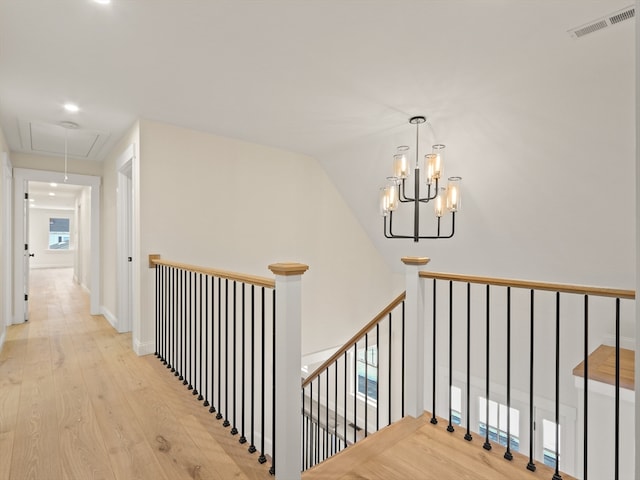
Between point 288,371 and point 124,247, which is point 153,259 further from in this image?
point 288,371

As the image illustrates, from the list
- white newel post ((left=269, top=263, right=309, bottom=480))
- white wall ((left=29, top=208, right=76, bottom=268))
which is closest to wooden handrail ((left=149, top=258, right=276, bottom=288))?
white newel post ((left=269, top=263, right=309, bottom=480))

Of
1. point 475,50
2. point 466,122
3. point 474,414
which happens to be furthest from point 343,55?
point 474,414

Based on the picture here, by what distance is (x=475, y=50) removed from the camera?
2217 mm

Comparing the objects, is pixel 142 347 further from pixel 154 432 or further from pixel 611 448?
pixel 611 448

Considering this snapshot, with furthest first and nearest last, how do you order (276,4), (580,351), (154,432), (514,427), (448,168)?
1. (514,427)
2. (580,351)
3. (448,168)
4. (154,432)
5. (276,4)

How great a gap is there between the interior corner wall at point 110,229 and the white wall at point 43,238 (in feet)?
28.8

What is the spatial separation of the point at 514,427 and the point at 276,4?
19.4 feet

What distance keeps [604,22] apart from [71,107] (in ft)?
13.4

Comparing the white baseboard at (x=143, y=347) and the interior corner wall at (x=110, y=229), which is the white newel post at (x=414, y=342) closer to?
the white baseboard at (x=143, y=347)

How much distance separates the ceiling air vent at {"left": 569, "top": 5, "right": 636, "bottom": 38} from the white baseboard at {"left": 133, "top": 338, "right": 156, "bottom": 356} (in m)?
4.14

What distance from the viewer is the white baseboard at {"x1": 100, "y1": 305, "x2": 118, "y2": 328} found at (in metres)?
4.42

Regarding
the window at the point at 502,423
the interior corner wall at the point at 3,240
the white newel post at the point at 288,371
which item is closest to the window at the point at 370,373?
the window at the point at 502,423

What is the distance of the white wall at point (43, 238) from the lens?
39.4ft

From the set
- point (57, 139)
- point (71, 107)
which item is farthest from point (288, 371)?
point (57, 139)
